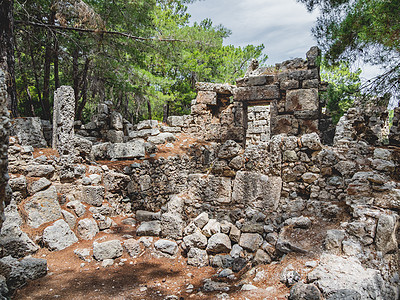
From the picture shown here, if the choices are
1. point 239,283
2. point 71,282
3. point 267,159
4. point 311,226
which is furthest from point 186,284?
point 267,159

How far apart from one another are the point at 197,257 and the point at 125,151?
15.6 ft

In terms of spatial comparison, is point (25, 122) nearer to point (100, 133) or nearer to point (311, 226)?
point (100, 133)

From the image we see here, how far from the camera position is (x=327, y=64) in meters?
6.34

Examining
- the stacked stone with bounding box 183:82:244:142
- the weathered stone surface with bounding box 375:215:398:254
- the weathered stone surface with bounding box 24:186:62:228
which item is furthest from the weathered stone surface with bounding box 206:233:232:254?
the stacked stone with bounding box 183:82:244:142

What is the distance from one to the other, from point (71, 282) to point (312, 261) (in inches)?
137

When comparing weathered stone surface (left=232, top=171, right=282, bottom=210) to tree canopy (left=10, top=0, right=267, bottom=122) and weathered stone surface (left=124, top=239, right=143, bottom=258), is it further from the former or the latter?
tree canopy (left=10, top=0, right=267, bottom=122)

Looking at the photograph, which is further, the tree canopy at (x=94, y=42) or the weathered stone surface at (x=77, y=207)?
the tree canopy at (x=94, y=42)

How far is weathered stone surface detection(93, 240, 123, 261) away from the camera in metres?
4.68

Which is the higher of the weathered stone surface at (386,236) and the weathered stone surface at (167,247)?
the weathered stone surface at (386,236)

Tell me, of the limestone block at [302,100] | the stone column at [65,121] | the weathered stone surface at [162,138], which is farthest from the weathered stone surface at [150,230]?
the limestone block at [302,100]

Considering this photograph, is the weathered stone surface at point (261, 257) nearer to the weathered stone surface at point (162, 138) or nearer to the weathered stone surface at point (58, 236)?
the weathered stone surface at point (58, 236)

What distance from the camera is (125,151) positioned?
820cm

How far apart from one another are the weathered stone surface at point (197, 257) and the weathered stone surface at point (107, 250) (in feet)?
4.39

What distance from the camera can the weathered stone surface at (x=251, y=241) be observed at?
4.30m
